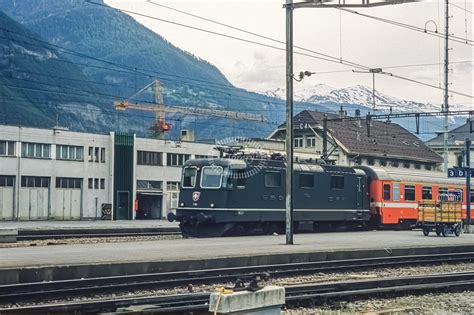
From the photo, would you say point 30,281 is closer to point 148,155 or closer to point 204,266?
point 204,266

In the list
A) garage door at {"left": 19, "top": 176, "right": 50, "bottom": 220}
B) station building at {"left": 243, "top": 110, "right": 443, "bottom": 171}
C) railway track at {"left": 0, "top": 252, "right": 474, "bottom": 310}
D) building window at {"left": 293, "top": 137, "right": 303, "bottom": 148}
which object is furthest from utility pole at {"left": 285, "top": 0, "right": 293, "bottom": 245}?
building window at {"left": 293, "top": 137, "right": 303, "bottom": 148}

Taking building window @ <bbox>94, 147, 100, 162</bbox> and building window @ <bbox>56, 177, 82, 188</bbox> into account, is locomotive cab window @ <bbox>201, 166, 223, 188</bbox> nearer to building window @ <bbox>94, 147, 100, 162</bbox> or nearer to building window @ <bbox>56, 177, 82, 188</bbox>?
building window @ <bbox>56, 177, 82, 188</bbox>

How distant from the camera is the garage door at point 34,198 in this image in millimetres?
51312

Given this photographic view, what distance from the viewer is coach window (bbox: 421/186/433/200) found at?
38844 mm

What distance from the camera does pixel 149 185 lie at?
59.9 metres

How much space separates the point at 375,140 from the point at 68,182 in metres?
36.6

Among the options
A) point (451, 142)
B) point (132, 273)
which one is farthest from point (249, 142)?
point (451, 142)

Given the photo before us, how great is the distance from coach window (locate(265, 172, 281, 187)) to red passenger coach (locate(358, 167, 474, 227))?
7.82 meters

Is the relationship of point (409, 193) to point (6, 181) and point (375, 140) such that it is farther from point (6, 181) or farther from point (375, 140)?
point (375, 140)

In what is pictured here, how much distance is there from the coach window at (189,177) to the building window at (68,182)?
26.0 metres

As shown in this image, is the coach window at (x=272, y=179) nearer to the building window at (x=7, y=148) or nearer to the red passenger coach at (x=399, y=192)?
the red passenger coach at (x=399, y=192)

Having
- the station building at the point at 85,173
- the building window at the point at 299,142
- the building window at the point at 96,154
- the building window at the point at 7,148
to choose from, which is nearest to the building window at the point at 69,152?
the station building at the point at 85,173

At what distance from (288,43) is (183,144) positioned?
37.7 m

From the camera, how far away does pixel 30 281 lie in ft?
50.0
